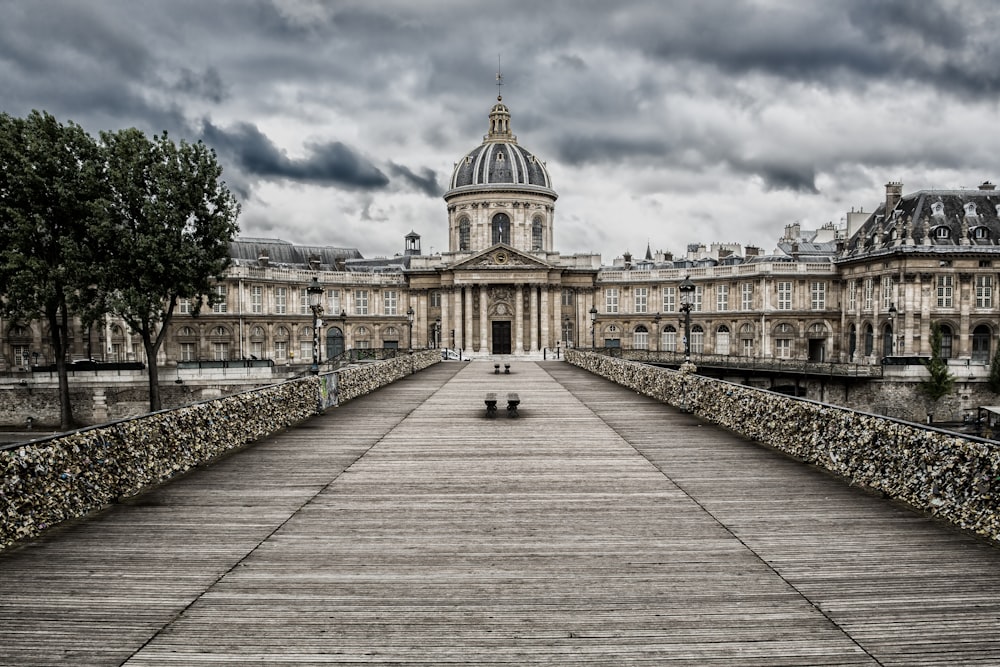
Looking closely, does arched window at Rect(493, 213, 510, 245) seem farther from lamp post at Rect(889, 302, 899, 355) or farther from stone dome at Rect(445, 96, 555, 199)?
lamp post at Rect(889, 302, 899, 355)

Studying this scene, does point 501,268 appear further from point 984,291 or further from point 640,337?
point 984,291

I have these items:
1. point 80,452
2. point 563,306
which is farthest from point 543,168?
point 80,452

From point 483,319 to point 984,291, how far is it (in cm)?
4067

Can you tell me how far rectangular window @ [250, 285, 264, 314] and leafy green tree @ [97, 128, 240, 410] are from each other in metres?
27.9

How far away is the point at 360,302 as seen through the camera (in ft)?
236

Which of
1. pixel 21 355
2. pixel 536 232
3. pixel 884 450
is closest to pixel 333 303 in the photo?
pixel 536 232

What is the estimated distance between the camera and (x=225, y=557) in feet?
27.0

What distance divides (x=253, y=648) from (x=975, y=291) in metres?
61.7

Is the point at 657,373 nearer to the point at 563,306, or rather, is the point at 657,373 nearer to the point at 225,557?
the point at 225,557

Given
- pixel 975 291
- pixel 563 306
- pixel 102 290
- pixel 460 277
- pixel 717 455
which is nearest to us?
pixel 717 455

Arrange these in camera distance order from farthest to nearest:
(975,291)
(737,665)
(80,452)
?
(975,291), (80,452), (737,665)

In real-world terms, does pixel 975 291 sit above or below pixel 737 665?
above

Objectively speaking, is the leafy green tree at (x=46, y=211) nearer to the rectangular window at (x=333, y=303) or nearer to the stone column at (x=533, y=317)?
the rectangular window at (x=333, y=303)

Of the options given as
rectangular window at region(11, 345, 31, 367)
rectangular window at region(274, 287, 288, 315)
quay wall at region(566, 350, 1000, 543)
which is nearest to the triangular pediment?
rectangular window at region(274, 287, 288, 315)
